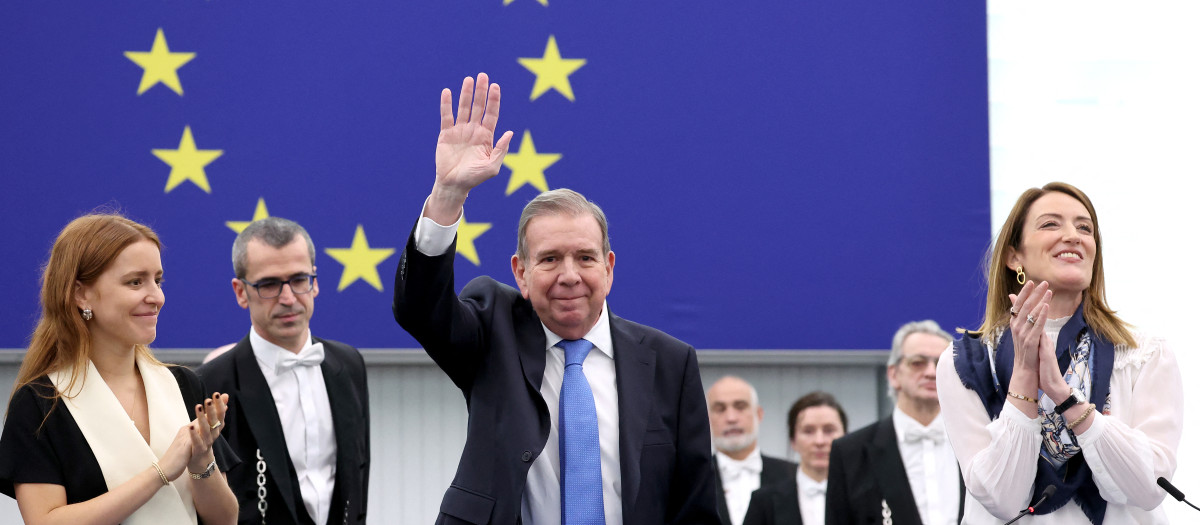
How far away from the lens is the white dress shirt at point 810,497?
5.49 m

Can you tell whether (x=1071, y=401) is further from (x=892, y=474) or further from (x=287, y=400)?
(x=287, y=400)

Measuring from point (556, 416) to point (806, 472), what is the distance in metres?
3.01

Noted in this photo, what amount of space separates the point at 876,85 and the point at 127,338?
4400mm

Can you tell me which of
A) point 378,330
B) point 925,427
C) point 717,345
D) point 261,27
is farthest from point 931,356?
point 261,27

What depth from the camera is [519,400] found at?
2.89m

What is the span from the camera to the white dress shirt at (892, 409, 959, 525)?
4.98 metres

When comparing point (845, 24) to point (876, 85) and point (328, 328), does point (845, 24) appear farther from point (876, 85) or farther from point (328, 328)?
point (328, 328)

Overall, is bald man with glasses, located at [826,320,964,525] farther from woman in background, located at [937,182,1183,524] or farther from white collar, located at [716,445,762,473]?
woman in background, located at [937,182,1183,524]

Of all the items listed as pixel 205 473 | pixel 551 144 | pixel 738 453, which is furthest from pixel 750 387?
pixel 205 473

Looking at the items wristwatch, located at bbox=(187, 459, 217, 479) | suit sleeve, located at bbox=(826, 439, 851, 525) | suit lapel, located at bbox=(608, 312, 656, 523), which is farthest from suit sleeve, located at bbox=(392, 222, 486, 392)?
suit sleeve, located at bbox=(826, 439, 851, 525)

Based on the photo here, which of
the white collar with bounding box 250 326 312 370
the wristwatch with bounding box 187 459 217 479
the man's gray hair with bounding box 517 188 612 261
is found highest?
the man's gray hair with bounding box 517 188 612 261

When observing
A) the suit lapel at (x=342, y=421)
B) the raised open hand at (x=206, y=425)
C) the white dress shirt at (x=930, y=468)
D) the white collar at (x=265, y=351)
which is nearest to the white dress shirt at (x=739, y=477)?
the white dress shirt at (x=930, y=468)

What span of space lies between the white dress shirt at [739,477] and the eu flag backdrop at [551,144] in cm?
63

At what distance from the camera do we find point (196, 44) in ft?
20.2
